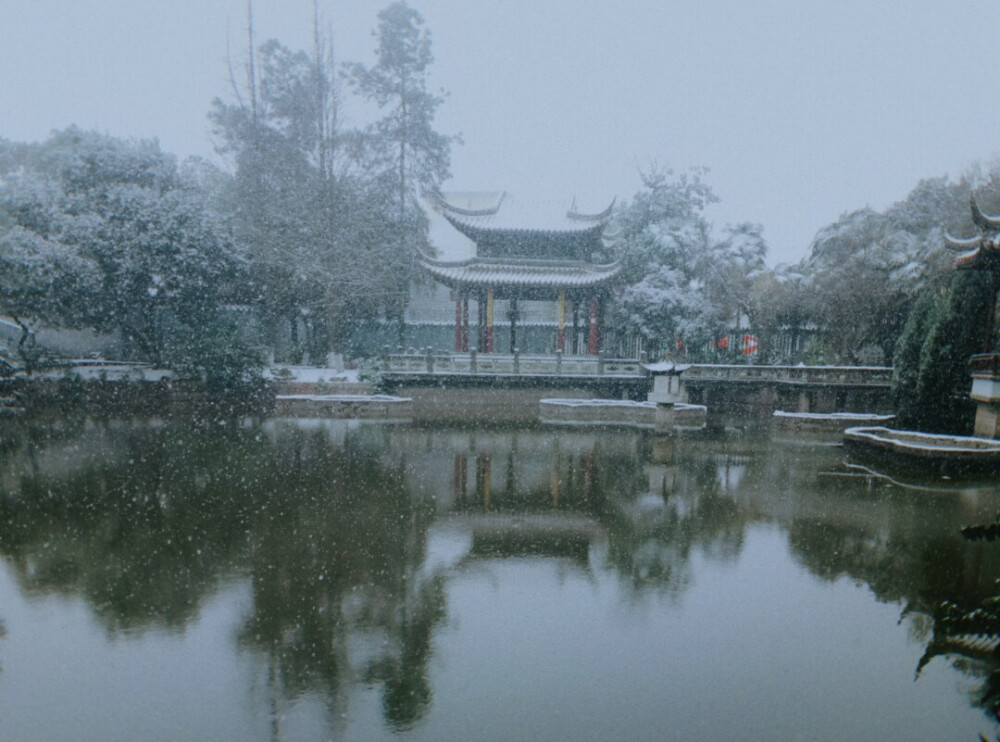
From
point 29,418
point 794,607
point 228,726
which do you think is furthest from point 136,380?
point 794,607

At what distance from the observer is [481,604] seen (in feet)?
17.2

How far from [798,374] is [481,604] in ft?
57.6

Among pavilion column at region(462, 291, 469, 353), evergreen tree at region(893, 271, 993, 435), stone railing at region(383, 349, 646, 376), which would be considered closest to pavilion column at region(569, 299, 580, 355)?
stone railing at region(383, 349, 646, 376)

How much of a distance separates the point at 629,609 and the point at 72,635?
4156 mm

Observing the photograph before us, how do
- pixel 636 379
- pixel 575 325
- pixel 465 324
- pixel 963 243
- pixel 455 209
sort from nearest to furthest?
pixel 963 243 → pixel 636 379 → pixel 465 324 → pixel 455 209 → pixel 575 325

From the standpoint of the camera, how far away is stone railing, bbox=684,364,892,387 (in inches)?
747

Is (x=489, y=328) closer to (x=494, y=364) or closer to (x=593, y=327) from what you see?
(x=494, y=364)

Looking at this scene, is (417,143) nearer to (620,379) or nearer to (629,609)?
(620,379)

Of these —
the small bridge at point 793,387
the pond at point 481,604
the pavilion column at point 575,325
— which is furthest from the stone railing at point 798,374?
the pond at point 481,604

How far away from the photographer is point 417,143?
82.0 ft

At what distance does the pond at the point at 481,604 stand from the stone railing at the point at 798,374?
10287 millimetres

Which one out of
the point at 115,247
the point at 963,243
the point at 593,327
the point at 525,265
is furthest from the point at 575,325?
the point at 115,247

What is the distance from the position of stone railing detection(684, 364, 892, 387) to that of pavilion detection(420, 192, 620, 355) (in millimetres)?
3740

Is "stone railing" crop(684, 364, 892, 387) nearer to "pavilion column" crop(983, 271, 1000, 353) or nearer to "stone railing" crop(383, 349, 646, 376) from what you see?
"stone railing" crop(383, 349, 646, 376)
